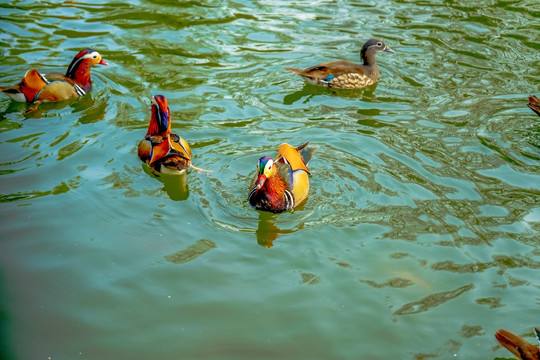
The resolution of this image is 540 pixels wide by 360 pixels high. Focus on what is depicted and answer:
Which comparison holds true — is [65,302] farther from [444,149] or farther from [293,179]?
[444,149]

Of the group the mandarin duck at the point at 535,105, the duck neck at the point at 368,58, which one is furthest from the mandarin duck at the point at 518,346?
the duck neck at the point at 368,58

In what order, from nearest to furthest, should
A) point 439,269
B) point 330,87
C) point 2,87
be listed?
point 439,269 → point 2,87 → point 330,87

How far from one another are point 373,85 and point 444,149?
246 cm

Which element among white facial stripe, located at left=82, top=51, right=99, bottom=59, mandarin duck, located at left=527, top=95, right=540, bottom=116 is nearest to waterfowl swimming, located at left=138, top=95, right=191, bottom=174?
white facial stripe, located at left=82, top=51, right=99, bottom=59

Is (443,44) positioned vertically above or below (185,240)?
above

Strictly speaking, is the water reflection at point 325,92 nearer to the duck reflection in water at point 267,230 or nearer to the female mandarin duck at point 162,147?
the female mandarin duck at point 162,147

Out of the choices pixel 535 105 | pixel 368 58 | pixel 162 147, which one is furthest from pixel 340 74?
pixel 162 147

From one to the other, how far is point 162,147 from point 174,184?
0.47 meters

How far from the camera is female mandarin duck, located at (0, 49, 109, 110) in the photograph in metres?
9.30

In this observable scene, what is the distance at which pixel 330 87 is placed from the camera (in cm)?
1015

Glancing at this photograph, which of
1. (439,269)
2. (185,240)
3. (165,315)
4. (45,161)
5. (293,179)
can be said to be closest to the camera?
(165,315)

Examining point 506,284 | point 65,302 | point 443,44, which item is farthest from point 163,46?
point 506,284

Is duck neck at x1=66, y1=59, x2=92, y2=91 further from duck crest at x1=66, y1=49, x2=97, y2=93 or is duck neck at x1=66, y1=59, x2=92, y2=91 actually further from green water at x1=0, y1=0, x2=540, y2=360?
green water at x1=0, y1=0, x2=540, y2=360

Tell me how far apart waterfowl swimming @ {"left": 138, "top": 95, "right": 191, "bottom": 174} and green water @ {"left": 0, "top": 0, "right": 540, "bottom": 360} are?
0.18 m
